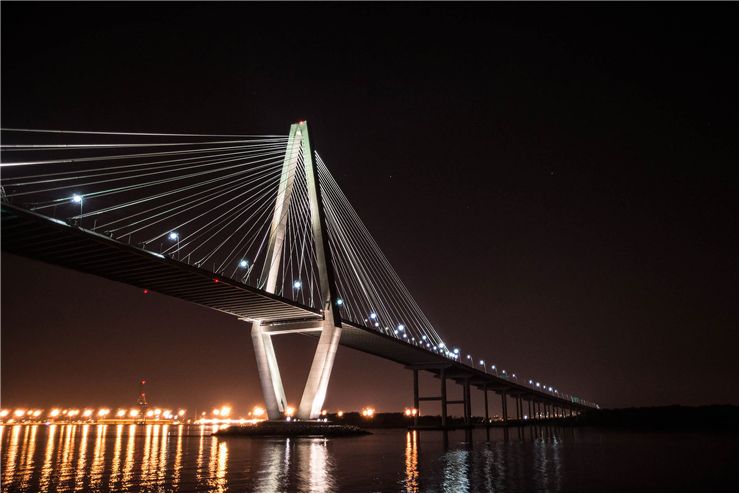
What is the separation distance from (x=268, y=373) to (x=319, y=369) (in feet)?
11.2

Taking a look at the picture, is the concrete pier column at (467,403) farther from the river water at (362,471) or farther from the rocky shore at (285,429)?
the river water at (362,471)

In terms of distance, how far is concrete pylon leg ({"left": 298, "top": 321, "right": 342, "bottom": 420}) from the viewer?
36219 millimetres

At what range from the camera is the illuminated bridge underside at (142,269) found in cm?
2180

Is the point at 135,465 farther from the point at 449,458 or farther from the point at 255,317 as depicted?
the point at 255,317

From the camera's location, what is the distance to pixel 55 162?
21.4 metres

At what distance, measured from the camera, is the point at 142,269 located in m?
26.9

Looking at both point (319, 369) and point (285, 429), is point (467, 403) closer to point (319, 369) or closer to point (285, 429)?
point (319, 369)

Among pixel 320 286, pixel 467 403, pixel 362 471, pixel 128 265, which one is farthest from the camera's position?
pixel 467 403

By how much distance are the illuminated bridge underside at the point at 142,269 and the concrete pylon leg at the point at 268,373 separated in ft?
Result: 3.01

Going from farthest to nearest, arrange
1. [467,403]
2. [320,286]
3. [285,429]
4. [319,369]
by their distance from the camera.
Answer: [467,403] → [320,286] → [319,369] → [285,429]

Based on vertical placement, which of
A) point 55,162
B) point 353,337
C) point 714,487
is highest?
point 55,162

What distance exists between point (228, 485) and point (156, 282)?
16435mm

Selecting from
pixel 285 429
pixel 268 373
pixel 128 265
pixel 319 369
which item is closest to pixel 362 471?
pixel 128 265

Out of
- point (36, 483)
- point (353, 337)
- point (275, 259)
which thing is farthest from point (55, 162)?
point (353, 337)
